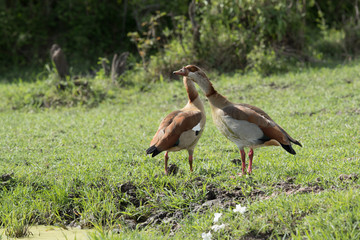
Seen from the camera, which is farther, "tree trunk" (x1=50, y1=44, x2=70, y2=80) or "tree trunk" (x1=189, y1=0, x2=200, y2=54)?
"tree trunk" (x1=189, y1=0, x2=200, y2=54)

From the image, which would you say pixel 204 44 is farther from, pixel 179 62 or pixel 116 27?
pixel 116 27

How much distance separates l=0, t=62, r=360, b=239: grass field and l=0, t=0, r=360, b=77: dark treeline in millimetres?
3080

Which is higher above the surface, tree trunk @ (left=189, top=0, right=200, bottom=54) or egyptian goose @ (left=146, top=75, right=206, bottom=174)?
egyptian goose @ (left=146, top=75, right=206, bottom=174)

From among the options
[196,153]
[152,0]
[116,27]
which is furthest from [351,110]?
[116,27]

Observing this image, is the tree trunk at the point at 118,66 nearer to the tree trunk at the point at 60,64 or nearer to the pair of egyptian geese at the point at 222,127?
the tree trunk at the point at 60,64

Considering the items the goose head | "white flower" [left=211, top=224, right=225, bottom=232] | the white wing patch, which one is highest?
the goose head

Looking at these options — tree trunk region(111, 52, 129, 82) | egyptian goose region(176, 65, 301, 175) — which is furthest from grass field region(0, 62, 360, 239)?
tree trunk region(111, 52, 129, 82)

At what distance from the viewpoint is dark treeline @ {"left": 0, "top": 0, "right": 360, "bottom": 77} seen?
461 inches

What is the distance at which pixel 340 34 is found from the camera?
1334cm

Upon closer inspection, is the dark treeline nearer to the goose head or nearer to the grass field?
the grass field

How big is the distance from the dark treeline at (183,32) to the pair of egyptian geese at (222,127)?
6.10 m

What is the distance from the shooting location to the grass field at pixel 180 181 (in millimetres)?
4180

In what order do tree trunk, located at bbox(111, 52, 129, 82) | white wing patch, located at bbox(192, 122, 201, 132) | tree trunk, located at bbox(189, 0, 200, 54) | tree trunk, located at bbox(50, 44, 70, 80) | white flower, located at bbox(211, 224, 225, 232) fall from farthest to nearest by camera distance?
tree trunk, located at bbox(189, 0, 200, 54) < tree trunk, located at bbox(111, 52, 129, 82) < tree trunk, located at bbox(50, 44, 70, 80) < white wing patch, located at bbox(192, 122, 201, 132) < white flower, located at bbox(211, 224, 225, 232)

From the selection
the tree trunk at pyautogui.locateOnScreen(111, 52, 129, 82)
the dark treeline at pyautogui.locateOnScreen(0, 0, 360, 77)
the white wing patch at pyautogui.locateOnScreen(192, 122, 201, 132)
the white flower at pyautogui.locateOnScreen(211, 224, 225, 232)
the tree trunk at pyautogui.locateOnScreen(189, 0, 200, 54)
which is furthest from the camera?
the tree trunk at pyautogui.locateOnScreen(189, 0, 200, 54)
